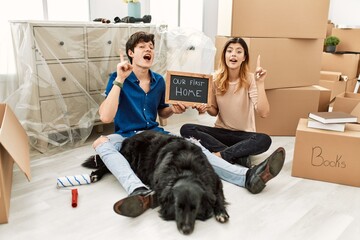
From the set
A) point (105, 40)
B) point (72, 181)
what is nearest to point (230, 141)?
point (72, 181)

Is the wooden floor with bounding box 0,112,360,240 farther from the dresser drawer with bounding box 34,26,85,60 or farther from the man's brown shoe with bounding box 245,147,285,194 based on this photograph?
the dresser drawer with bounding box 34,26,85,60

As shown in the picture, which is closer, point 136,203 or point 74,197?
point 136,203

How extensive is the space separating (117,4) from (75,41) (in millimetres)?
1134

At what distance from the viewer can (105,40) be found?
2473mm

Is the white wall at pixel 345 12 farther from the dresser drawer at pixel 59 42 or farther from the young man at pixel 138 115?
the dresser drawer at pixel 59 42

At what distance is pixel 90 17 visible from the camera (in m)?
3.14

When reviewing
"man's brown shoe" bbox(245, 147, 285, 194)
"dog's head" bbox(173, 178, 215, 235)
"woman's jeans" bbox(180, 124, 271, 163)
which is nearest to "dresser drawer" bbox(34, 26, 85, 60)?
"woman's jeans" bbox(180, 124, 271, 163)

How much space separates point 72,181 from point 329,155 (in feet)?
4.70

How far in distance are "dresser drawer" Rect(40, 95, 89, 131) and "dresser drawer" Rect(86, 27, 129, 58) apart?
1.15 ft

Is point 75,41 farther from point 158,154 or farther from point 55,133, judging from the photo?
point 158,154

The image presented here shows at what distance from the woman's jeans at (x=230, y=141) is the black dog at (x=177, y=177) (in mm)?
433

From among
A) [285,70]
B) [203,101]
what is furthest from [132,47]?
[285,70]

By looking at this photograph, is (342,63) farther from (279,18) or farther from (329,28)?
(279,18)

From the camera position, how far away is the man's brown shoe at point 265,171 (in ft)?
5.52
